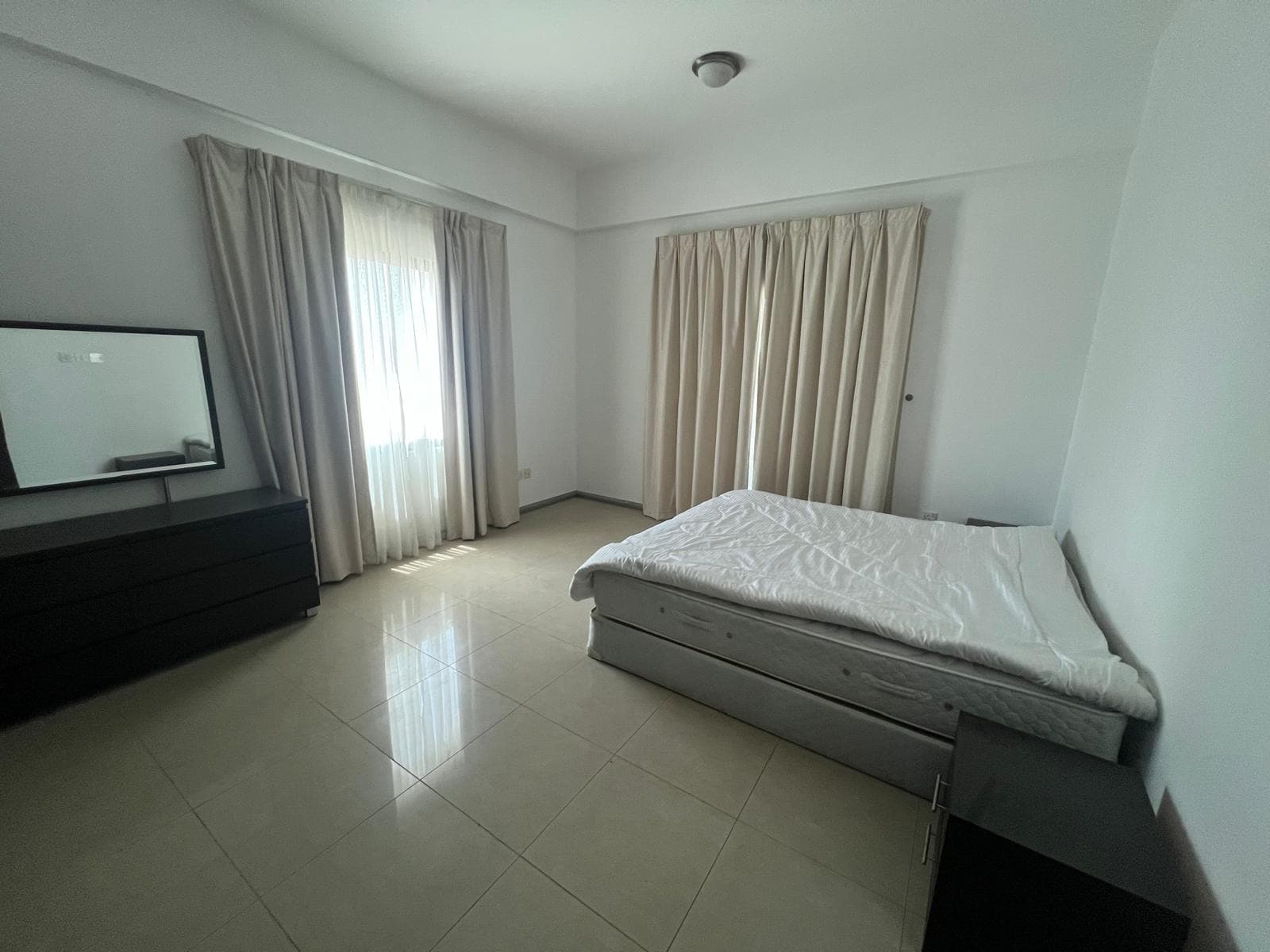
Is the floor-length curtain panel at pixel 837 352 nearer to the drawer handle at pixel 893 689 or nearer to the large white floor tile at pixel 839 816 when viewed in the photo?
the drawer handle at pixel 893 689

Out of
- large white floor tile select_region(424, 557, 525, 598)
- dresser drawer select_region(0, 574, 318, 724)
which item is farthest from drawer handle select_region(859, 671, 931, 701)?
dresser drawer select_region(0, 574, 318, 724)

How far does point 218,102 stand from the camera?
228cm

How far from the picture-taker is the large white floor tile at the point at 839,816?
4.43 ft

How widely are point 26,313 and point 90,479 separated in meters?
0.70

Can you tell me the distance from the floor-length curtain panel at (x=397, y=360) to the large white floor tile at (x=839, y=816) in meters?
2.83

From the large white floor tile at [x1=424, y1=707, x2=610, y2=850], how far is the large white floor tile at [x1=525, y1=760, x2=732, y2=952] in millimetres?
60

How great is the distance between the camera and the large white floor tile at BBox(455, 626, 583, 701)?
2123 mm

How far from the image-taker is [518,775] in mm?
1644

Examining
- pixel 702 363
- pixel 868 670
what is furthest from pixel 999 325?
pixel 868 670

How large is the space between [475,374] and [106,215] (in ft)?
6.38

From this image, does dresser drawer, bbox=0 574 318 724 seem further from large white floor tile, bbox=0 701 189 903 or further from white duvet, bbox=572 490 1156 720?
white duvet, bbox=572 490 1156 720

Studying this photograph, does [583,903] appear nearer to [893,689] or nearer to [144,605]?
[893,689]

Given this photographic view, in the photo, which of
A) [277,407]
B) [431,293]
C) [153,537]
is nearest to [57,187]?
[277,407]

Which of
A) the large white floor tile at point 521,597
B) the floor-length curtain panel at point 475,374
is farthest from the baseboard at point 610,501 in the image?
the large white floor tile at point 521,597
